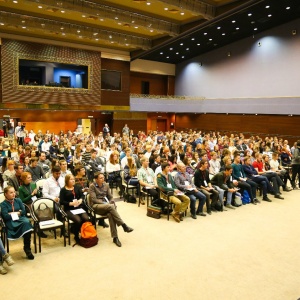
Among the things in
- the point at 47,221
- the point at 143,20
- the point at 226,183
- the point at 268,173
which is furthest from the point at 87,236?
the point at 143,20

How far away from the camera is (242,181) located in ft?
25.5

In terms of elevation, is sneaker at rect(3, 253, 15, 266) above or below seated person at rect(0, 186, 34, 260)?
below

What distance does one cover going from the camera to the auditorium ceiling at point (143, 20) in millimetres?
14250

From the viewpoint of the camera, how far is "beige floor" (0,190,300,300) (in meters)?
3.84

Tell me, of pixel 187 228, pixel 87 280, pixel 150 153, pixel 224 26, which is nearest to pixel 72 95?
pixel 224 26

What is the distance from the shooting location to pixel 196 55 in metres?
24.3

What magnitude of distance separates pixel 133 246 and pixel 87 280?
1213 mm

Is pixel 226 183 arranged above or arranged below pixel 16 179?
below

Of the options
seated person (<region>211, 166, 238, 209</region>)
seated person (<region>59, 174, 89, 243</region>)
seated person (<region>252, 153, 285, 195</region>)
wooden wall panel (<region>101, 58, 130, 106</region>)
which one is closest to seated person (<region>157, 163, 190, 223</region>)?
seated person (<region>211, 166, 238, 209</region>)

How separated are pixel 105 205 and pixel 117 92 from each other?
17.9 m

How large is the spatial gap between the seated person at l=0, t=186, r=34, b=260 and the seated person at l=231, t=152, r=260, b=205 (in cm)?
513

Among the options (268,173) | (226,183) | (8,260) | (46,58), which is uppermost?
(46,58)

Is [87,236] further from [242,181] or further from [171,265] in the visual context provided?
[242,181]

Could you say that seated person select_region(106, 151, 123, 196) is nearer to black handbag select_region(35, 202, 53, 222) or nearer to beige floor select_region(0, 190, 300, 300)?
beige floor select_region(0, 190, 300, 300)
